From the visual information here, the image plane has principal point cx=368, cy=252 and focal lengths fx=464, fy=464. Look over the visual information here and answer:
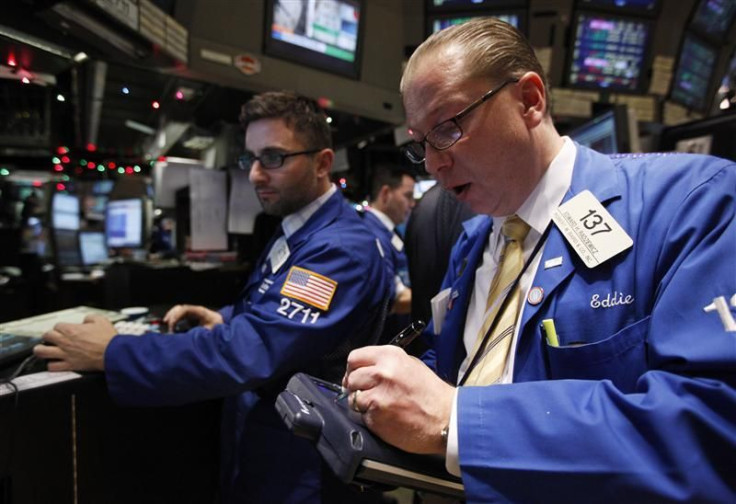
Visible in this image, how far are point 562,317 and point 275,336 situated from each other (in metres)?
0.75

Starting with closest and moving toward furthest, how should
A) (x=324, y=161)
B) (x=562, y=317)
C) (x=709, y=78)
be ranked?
(x=562, y=317) < (x=324, y=161) < (x=709, y=78)

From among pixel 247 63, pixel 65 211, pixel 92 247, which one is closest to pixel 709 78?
pixel 247 63

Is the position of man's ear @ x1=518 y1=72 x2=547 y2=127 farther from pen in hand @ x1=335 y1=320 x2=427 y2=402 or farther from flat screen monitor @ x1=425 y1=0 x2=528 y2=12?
flat screen monitor @ x1=425 y1=0 x2=528 y2=12

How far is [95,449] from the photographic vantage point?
122cm

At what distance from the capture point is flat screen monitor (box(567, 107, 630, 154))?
169cm

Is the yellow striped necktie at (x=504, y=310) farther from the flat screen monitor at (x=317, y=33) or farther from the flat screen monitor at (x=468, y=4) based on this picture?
the flat screen monitor at (x=468, y=4)

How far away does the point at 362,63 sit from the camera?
8.41ft

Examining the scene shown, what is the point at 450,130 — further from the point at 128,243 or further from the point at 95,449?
the point at 128,243

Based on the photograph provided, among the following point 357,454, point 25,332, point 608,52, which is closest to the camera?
point 357,454

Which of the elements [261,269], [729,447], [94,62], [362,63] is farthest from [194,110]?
[729,447]

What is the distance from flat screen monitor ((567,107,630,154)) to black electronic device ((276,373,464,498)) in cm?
145

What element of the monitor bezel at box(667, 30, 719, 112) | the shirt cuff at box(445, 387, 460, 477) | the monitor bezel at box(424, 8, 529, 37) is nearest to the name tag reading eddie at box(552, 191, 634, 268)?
the shirt cuff at box(445, 387, 460, 477)

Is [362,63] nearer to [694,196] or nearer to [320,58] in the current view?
[320,58]

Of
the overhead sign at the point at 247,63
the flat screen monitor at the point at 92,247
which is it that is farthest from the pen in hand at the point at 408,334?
the flat screen monitor at the point at 92,247
